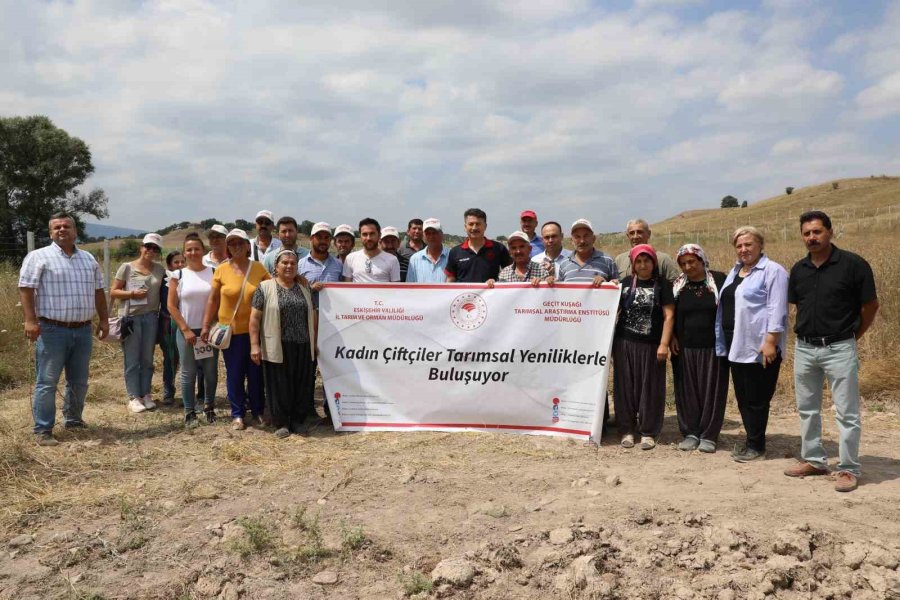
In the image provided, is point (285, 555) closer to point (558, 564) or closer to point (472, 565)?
point (472, 565)

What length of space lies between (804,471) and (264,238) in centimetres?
596

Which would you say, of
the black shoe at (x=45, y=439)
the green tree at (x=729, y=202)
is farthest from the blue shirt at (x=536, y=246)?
the green tree at (x=729, y=202)

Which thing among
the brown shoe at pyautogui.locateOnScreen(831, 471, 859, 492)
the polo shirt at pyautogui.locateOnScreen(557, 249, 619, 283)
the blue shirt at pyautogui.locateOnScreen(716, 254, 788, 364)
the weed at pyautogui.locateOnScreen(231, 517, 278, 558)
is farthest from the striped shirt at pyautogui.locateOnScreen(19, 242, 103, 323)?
the brown shoe at pyautogui.locateOnScreen(831, 471, 859, 492)

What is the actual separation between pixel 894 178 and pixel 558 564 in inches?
3770

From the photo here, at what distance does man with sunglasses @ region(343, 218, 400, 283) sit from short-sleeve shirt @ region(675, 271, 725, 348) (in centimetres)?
280

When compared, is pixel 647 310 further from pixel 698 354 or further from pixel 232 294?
pixel 232 294

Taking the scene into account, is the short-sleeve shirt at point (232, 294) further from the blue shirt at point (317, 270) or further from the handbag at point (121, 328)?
the handbag at point (121, 328)

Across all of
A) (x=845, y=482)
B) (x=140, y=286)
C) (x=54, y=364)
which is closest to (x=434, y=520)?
(x=845, y=482)

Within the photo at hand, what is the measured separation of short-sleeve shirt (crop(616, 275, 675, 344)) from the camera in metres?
5.43

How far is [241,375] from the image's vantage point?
6.20m

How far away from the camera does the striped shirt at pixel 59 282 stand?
5.62 m

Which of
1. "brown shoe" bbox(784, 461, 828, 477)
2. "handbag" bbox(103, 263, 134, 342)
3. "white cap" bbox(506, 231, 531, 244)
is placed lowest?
"brown shoe" bbox(784, 461, 828, 477)

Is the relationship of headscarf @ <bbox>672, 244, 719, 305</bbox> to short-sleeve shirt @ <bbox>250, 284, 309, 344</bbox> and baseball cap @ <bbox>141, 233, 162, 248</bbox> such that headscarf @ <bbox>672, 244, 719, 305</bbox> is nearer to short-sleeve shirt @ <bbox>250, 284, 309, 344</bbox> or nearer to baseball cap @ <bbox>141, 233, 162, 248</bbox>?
short-sleeve shirt @ <bbox>250, 284, 309, 344</bbox>

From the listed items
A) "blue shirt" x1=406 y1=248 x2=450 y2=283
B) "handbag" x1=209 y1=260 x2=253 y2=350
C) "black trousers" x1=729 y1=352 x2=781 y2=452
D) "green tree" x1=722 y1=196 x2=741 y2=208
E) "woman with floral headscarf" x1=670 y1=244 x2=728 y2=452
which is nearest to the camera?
"black trousers" x1=729 y1=352 x2=781 y2=452
